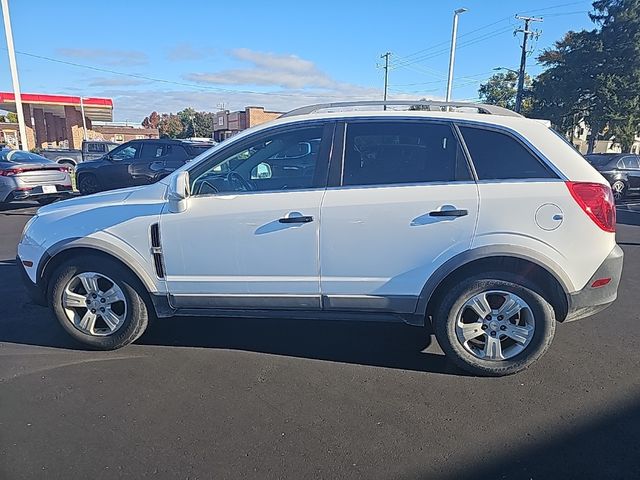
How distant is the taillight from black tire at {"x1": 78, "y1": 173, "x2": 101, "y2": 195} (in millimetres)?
12162

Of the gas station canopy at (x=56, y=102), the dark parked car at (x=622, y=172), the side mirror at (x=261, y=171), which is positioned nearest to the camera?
the side mirror at (x=261, y=171)

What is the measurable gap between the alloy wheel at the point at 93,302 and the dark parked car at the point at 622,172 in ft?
50.4

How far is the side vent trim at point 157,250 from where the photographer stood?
3.37 meters

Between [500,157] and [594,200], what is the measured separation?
0.66 meters

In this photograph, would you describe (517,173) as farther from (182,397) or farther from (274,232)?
(182,397)

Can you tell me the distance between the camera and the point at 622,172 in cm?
1476

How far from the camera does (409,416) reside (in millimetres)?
2807

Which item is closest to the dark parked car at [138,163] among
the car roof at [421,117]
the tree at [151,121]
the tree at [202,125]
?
the car roof at [421,117]

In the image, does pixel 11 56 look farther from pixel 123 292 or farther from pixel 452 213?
pixel 452 213

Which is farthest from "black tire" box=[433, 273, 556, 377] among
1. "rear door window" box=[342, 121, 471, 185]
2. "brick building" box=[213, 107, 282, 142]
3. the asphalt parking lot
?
"brick building" box=[213, 107, 282, 142]

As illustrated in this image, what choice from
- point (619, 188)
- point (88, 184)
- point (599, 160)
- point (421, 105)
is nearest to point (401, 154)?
point (421, 105)

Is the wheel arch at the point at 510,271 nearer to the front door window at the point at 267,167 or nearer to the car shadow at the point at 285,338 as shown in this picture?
the car shadow at the point at 285,338

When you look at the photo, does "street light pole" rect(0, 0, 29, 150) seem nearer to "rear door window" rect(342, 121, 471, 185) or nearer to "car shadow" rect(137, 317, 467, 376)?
"car shadow" rect(137, 317, 467, 376)

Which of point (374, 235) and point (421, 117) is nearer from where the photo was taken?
point (374, 235)
